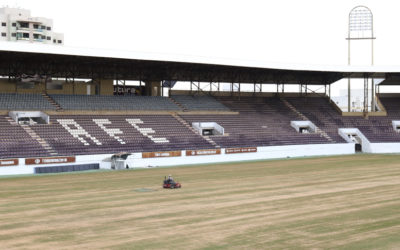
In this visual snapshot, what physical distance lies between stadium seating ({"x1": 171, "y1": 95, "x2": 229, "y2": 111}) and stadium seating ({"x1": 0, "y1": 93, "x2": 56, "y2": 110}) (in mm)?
17177

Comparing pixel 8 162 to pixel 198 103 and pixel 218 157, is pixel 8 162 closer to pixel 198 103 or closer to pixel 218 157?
pixel 218 157

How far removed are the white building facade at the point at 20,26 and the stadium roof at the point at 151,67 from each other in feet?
297

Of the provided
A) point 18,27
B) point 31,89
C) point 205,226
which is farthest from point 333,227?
point 18,27

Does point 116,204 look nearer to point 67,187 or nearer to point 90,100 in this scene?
point 67,187

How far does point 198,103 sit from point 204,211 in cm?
4232

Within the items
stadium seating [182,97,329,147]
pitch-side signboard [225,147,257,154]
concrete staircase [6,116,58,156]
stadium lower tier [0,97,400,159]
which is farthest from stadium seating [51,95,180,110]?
pitch-side signboard [225,147,257,154]

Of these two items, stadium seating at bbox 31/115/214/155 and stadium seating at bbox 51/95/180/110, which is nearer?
stadium seating at bbox 31/115/214/155

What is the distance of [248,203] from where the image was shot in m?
26.4

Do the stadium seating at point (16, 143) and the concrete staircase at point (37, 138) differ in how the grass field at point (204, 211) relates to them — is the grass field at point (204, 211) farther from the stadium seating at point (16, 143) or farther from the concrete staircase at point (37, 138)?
the concrete staircase at point (37, 138)

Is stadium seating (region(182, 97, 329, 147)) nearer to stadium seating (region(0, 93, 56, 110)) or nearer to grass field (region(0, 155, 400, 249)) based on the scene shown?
stadium seating (region(0, 93, 56, 110))

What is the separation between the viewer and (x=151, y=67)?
202ft

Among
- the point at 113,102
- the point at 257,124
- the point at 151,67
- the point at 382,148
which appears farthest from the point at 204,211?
the point at 382,148

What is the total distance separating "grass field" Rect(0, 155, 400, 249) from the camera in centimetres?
1842

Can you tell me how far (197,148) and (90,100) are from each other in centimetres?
1327
